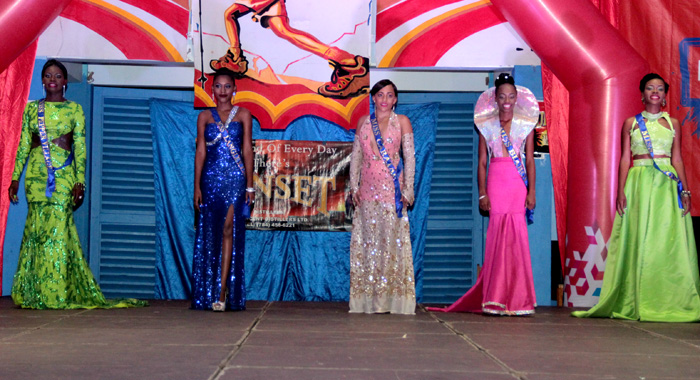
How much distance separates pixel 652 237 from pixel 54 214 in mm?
4514

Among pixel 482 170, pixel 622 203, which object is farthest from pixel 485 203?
pixel 622 203

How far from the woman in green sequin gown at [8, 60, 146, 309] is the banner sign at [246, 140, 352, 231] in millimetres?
1873

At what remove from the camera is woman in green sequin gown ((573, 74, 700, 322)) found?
20.4ft

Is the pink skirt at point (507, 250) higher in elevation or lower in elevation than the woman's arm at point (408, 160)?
lower

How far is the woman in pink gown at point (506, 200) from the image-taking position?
20.8ft

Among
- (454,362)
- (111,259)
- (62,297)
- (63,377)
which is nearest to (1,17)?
(62,297)

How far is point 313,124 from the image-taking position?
8094 mm

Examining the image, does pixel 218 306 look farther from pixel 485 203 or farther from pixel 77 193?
pixel 485 203

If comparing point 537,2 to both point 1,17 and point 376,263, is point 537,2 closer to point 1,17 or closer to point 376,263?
point 376,263

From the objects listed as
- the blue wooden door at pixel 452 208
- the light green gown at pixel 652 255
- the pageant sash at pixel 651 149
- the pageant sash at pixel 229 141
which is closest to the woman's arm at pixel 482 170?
the light green gown at pixel 652 255

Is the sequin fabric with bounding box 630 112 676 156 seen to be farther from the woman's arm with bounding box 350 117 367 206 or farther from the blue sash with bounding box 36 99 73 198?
the blue sash with bounding box 36 99 73 198

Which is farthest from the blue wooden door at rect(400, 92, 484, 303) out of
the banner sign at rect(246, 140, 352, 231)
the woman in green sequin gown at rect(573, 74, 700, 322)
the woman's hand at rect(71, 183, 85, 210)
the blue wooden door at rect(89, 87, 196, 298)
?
the woman's hand at rect(71, 183, 85, 210)

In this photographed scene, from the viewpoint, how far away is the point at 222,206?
6516 millimetres

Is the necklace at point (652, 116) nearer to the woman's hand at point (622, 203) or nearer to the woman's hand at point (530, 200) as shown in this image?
the woman's hand at point (622, 203)
